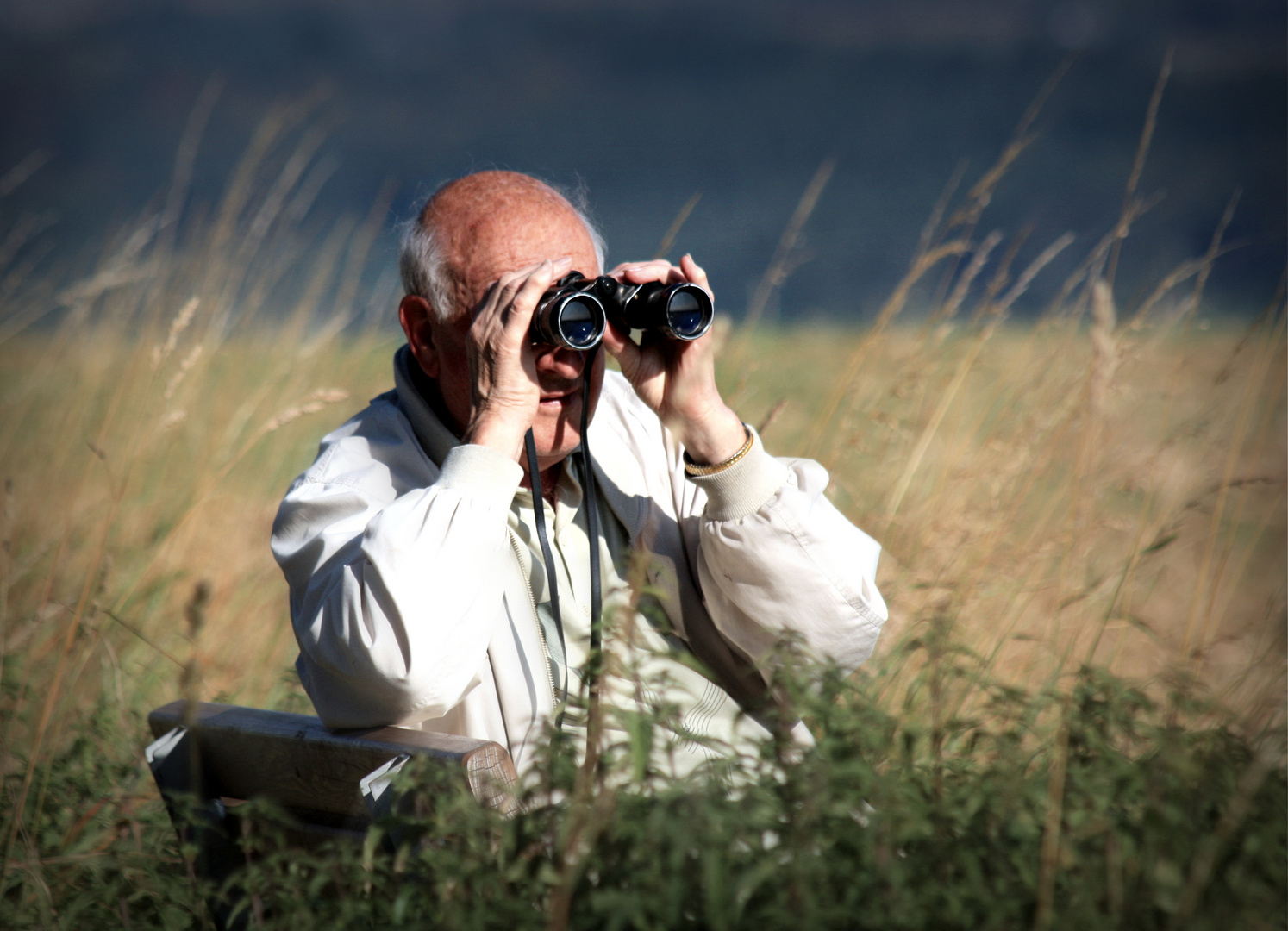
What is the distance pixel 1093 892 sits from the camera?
84 cm

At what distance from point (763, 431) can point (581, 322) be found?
2.28ft

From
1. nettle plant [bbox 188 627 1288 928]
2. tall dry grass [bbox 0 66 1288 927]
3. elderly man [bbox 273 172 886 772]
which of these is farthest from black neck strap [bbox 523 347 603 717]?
nettle plant [bbox 188 627 1288 928]

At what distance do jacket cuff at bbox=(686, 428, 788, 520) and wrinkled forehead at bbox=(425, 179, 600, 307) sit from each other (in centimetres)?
45

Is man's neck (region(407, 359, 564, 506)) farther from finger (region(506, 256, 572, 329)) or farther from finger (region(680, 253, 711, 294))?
finger (region(680, 253, 711, 294))

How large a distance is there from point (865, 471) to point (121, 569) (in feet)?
7.14

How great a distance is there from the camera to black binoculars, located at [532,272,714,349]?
1.64 metres

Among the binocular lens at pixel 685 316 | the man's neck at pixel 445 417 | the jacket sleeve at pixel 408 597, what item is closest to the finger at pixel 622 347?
the binocular lens at pixel 685 316

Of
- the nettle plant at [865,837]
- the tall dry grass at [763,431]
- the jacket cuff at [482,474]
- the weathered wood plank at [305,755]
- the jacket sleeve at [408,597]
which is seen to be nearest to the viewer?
the nettle plant at [865,837]

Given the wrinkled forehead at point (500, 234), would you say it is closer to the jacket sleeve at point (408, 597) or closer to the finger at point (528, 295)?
the finger at point (528, 295)

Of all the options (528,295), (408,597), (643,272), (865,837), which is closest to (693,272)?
(643,272)

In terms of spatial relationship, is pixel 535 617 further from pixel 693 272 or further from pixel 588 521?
pixel 693 272

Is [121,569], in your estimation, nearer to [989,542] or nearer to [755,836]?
[989,542]

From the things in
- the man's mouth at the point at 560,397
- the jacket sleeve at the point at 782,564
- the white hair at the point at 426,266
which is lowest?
the jacket sleeve at the point at 782,564

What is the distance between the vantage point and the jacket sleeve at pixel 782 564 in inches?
65.7
